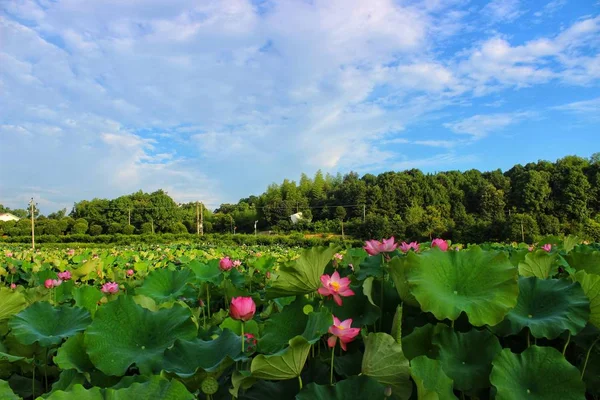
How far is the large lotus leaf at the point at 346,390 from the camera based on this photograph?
0.75m

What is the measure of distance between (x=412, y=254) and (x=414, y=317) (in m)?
0.20

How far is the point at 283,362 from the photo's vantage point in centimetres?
75

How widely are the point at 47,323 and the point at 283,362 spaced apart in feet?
3.10

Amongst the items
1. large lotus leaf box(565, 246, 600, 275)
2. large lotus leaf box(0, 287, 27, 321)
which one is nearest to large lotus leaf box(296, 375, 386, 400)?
large lotus leaf box(565, 246, 600, 275)

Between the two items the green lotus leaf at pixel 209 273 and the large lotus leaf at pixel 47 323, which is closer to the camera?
the large lotus leaf at pixel 47 323

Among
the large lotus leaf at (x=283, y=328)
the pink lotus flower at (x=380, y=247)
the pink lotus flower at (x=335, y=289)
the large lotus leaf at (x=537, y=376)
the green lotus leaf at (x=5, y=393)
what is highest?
the pink lotus flower at (x=380, y=247)

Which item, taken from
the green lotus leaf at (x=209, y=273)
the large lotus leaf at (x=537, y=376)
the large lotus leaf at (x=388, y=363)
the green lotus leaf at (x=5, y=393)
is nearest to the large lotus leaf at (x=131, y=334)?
the green lotus leaf at (x=5, y=393)

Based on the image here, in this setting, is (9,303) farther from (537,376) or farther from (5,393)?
(537,376)

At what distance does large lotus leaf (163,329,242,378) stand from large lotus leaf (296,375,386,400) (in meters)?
0.20

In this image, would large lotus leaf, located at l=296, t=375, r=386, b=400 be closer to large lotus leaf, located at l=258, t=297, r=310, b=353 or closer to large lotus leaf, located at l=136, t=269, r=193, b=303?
large lotus leaf, located at l=258, t=297, r=310, b=353

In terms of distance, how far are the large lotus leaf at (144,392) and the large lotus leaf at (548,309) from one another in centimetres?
72

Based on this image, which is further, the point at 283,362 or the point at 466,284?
the point at 466,284

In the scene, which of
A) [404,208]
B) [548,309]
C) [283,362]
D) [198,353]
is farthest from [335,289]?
[404,208]

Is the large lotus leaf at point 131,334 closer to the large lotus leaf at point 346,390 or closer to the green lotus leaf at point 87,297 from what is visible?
the large lotus leaf at point 346,390
